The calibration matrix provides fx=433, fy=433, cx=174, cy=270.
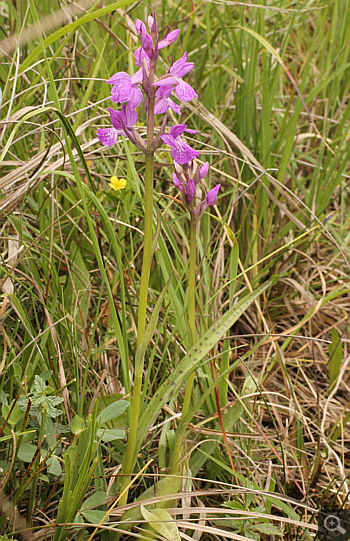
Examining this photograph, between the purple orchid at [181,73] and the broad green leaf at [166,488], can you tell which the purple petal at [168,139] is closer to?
the purple orchid at [181,73]

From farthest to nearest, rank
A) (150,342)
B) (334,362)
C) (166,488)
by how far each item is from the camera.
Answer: (334,362), (150,342), (166,488)

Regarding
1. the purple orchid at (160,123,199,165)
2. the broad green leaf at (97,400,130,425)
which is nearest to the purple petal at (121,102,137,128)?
the purple orchid at (160,123,199,165)

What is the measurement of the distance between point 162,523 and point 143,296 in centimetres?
61

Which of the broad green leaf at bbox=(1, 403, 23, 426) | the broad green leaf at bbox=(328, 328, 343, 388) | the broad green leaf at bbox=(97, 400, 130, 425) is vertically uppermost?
the broad green leaf at bbox=(1, 403, 23, 426)

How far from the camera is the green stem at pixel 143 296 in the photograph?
43.0 inches

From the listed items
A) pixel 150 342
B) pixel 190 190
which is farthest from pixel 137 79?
pixel 150 342

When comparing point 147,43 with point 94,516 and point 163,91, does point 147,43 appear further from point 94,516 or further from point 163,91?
point 94,516

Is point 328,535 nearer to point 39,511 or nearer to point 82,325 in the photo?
point 39,511

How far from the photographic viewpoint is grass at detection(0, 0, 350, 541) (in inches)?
48.2

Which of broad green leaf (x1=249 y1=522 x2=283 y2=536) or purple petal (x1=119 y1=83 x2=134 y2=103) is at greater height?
purple petal (x1=119 y1=83 x2=134 y2=103)

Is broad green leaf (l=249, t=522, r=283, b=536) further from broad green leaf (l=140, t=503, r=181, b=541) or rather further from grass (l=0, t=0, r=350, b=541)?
broad green leaf (l=140, t=503, r=181, b=541)

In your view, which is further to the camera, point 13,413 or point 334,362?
point 334,362

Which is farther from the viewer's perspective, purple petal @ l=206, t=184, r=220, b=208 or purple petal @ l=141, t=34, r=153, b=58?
purple petal @ l=206, t=184, r=220, b=208

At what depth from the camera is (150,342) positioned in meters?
1.71
